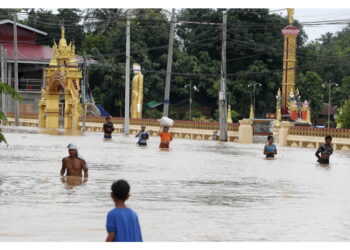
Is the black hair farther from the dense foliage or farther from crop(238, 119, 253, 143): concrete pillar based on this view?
the dense foliage

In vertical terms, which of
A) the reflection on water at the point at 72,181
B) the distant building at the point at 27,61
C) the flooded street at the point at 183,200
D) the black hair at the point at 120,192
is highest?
the distant building at the point at 27,61

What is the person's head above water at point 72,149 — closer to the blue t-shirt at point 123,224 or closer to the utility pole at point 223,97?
the blue t-shirt at point 123,224

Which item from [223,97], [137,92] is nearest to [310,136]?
[223,97]

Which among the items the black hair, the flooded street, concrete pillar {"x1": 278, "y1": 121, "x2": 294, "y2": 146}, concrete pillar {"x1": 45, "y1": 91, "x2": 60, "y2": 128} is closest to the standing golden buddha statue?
concrete pillar {"x1": 45, "y1": 91, "x2": 60, "y2": 128}

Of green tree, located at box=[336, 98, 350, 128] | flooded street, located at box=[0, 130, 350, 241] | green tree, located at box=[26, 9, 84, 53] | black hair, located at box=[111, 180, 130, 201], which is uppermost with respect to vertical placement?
green tree, located at box=[26, 9, 84, 53]

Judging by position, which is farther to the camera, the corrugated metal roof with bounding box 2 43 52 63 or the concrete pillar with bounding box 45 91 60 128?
the corrugated metal roof with bounding box 2 43 52 63

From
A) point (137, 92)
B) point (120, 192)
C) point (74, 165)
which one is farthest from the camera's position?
point (137, 92)

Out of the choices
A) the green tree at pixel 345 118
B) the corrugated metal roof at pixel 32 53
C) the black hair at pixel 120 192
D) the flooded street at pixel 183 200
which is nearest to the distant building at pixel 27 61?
the corrugated metal roof at pixel 32 53

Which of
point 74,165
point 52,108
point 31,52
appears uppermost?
point 31,52

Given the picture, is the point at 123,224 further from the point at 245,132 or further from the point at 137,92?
the point at 137,92

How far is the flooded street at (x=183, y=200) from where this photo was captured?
44.5 feet

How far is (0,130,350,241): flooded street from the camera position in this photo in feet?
44.5

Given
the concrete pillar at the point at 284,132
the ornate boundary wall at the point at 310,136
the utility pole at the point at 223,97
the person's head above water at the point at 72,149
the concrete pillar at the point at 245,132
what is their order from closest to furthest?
1. the person's head above water at the point at 72,149
2. the ornate boundary wall at the point at 310,136
3. the concrete pillar at the point at 284,132
4. the utility pole at the point at 223,97
5. the concrete pillar at the point at 245,132

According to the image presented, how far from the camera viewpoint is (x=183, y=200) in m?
18.2
